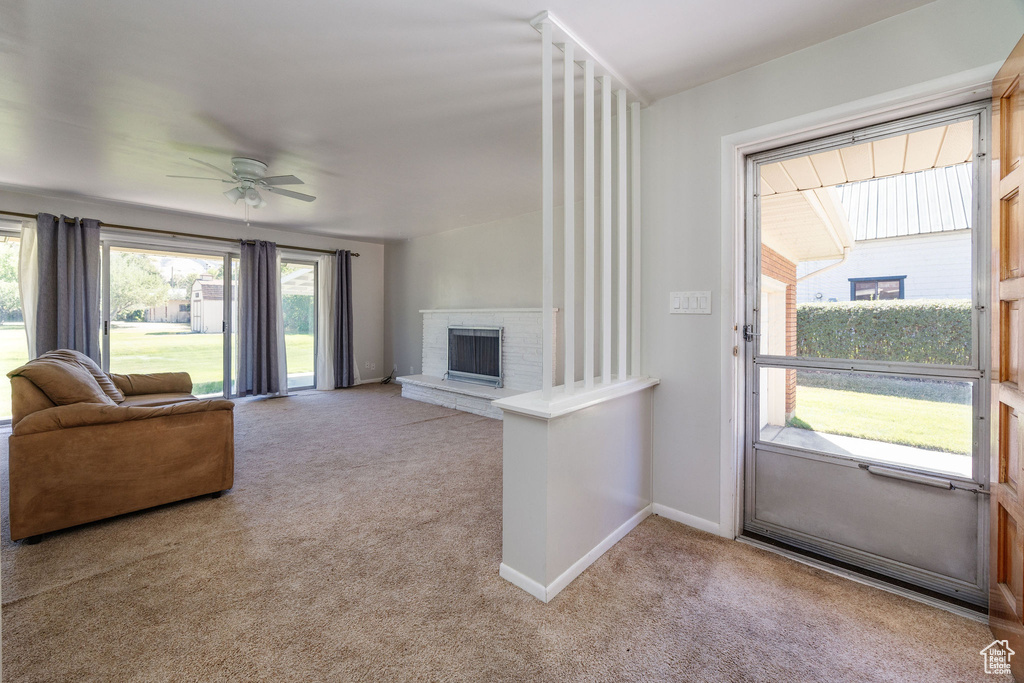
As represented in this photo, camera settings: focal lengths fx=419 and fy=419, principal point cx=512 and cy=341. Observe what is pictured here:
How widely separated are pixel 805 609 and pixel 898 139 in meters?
1.96

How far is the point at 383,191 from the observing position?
163 inches

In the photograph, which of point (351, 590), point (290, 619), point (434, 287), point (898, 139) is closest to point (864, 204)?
point (898, 139)

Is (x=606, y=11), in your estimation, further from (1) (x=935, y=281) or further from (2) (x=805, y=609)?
(2) (x=805, y=609)

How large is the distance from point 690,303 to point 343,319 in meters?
5.55

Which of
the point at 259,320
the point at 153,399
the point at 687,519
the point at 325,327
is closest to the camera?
the point at 687,519

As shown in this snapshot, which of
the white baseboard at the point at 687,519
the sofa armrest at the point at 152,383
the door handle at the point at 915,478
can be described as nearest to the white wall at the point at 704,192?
the white baseboard at the point at 687,519

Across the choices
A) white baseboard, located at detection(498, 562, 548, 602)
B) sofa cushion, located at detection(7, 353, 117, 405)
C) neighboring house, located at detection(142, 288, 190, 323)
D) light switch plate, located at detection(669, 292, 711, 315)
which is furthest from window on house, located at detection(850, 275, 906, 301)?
neighboring house, located at detection(142, 288, 190, 323)

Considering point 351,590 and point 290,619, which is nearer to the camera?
point 290,619

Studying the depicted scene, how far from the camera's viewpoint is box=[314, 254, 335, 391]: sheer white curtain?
6.35m

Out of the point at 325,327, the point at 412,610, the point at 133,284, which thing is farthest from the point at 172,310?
the point at 412,610

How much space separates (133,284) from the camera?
4938 millimetres

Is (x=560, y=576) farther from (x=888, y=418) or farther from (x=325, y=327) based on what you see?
(x=325, y=327)

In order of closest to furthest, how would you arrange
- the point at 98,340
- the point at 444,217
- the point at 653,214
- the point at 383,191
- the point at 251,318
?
1. the point at 653,214
2. the point at 383,191
3. the point at 98,340
4. the point at 444,217
5. the point at 251,318

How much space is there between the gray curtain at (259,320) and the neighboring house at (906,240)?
6.06 metres
